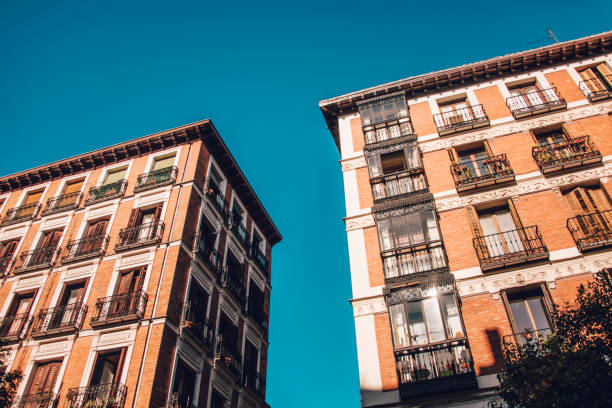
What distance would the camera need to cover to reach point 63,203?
94.4ft

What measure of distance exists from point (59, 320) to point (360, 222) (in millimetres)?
14611

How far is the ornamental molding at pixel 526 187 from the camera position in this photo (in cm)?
1891

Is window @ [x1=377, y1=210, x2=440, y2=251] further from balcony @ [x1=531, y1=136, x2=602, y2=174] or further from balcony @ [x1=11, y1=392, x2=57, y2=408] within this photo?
balcony @ [x1=11, y1=392, x2=57, y2=408]

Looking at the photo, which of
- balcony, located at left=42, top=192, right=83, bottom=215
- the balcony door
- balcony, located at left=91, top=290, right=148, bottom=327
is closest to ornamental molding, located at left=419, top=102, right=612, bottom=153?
the balcony door

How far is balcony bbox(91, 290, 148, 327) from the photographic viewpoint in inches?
805

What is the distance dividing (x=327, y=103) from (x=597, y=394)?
18412 mm

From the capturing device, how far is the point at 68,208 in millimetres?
27828

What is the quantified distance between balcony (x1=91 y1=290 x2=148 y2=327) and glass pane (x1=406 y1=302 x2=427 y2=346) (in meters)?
11.2

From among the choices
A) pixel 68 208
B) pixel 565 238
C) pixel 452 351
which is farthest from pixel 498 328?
pixel 68 208

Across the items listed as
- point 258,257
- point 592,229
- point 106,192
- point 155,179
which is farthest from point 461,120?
point 106,192

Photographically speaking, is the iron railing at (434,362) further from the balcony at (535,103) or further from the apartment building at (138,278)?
the balcony at (535,103)

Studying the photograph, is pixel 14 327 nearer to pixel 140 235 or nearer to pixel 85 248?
pixel 85 248

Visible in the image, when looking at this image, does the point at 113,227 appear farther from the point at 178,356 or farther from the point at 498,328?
the point at 498,328

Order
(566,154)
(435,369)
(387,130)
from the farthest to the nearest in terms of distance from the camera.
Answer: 1. (387,130)
2. (566,154)
3. (435,369)
